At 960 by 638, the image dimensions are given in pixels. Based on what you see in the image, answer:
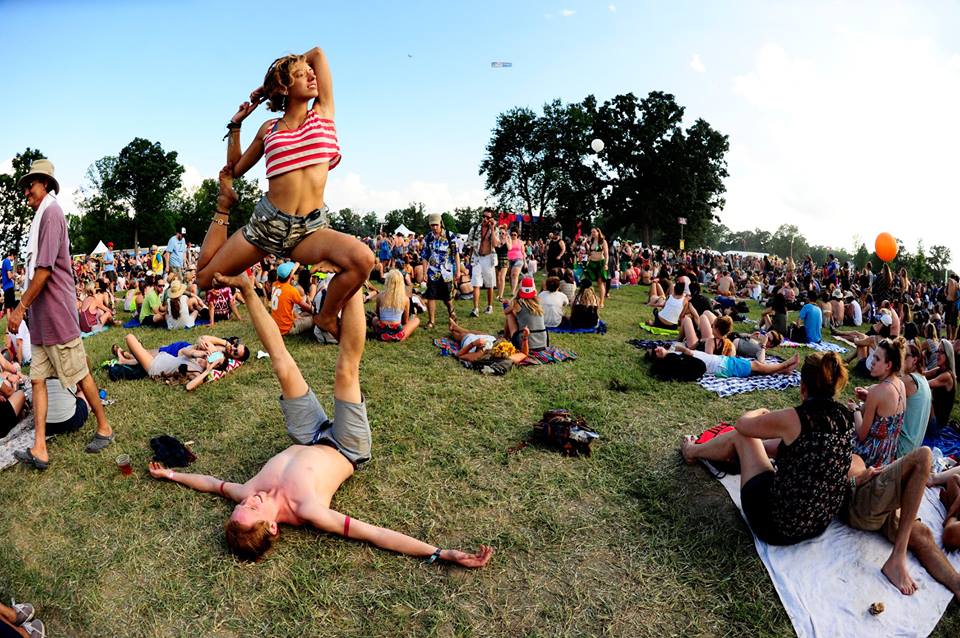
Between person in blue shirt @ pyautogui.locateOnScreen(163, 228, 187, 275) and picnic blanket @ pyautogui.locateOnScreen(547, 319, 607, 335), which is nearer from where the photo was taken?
picnic blanket @ pyautogui.locateOnScreen(547, 319, 607, 335)

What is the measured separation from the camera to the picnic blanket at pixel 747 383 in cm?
666

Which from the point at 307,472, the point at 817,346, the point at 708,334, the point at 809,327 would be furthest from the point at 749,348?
the point at 307,472

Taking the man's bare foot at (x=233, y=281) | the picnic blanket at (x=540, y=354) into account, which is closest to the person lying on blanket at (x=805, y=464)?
the man's bare foot at (x=233, y=281)

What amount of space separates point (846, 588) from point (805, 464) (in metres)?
0.75

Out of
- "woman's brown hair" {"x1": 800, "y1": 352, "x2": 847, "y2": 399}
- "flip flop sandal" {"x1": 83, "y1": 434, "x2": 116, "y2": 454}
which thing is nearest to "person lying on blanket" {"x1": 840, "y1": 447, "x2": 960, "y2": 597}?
"woman's brown hair" {"x1": 800, "y1": 352, "x2": 847, "y2": 399}

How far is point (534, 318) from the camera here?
26.4 ft

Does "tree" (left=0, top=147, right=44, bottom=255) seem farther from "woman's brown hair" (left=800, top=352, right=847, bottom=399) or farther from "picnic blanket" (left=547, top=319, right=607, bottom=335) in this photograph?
"woman's brown hair" (left=800, top=352, right=847, bottom=399)

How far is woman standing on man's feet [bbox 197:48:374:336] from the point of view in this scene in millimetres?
3252

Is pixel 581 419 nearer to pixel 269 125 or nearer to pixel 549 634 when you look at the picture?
pixel 549 634

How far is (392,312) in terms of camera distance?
28.2 feet

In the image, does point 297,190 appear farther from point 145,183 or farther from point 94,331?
point 145,183

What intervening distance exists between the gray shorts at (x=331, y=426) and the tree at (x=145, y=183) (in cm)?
6172

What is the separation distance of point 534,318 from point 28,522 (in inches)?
243

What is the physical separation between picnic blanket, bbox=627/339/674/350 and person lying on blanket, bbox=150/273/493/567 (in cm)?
625
